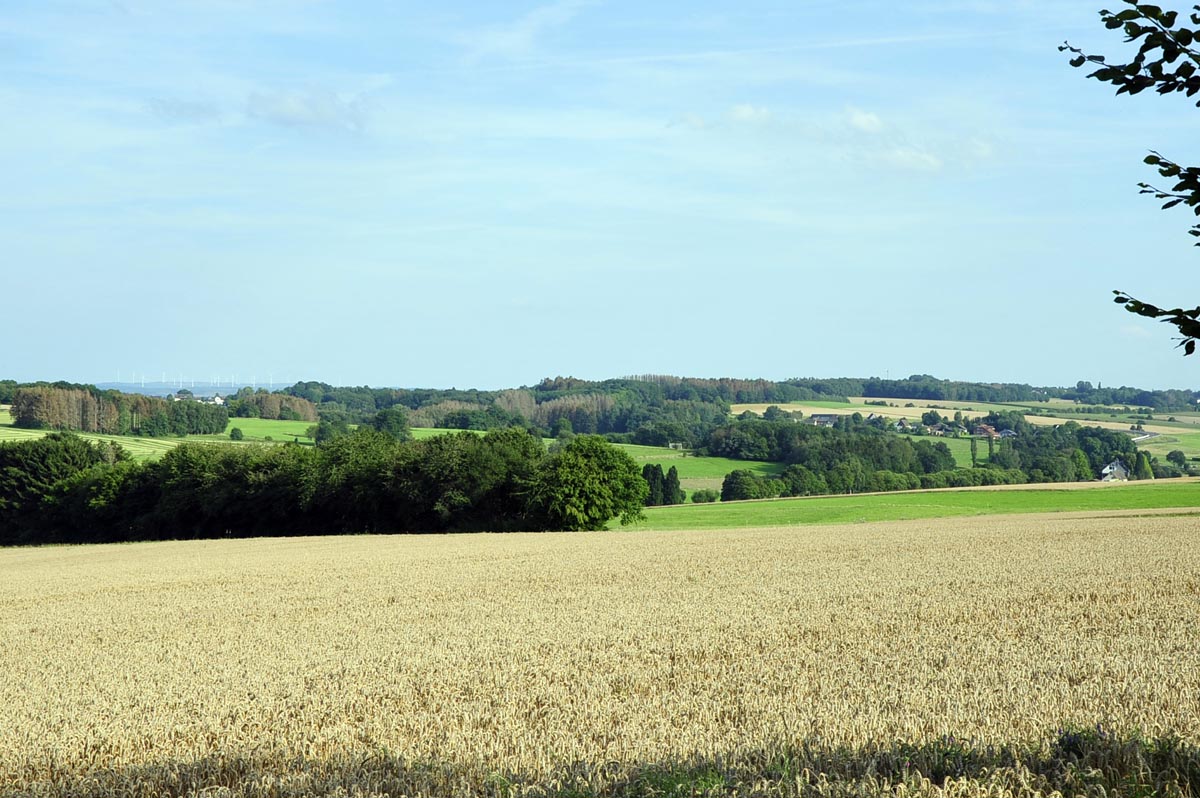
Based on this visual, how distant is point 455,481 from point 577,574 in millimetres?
40719

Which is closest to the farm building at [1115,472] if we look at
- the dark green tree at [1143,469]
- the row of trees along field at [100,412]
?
the dark green tree at [1143,469]

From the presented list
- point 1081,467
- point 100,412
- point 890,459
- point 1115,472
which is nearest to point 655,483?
point 890,459

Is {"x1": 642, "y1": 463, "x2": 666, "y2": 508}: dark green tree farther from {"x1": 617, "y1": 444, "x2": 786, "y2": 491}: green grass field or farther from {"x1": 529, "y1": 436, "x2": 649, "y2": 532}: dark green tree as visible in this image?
{"x1": 529, "y1": 436, "x2": 649, "y2": 532}: dark green tree

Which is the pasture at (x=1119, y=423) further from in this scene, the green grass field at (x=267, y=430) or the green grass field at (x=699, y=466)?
the green grass field at (x=267, y=430)

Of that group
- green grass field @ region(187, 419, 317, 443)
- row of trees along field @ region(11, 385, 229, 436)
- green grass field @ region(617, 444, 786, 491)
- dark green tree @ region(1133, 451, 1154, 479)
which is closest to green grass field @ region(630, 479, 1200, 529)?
green grass field @ region(617, 444, 786, 491)

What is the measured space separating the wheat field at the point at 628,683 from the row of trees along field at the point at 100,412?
Result: 115 m

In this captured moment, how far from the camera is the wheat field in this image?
26.3 feet

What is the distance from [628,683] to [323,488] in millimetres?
64121

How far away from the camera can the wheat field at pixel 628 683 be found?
8.02 m

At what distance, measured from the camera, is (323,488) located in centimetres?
7394

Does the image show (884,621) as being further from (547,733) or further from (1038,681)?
(547,733)

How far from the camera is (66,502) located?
84438 millimetres

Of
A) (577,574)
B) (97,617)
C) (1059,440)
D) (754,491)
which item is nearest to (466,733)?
(97,617)

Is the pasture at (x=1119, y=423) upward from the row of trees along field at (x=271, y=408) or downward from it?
downward
